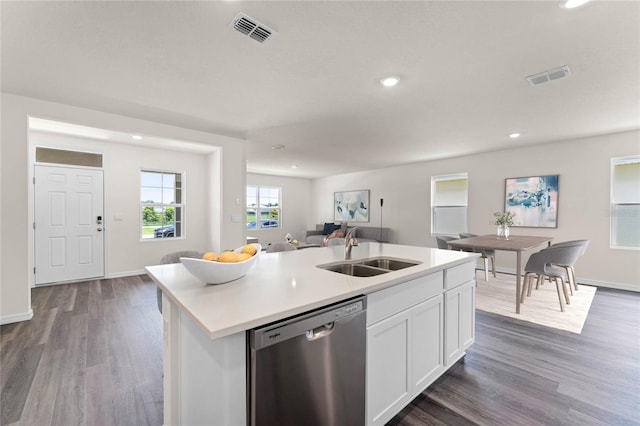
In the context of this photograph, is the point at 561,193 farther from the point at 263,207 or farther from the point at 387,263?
the point at 263,207

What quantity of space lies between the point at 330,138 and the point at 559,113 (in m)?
2.99

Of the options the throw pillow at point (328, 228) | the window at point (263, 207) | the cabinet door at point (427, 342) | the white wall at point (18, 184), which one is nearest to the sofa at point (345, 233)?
the throw pillow at point (328, 228)

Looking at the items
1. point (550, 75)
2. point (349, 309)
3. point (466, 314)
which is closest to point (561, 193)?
point (550, 75)

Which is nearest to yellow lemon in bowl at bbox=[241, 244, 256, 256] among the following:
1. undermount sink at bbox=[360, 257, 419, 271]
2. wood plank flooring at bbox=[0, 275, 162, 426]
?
undermount sink at bbox=[360, 257, 419, 271]

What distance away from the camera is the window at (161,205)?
5305mm

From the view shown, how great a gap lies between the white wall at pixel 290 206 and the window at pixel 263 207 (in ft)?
0.54

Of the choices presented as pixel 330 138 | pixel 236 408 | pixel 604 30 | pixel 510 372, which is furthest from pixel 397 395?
pixel 330 138

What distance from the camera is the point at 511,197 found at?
5.18m

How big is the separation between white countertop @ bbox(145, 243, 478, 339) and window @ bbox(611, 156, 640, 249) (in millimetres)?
4285

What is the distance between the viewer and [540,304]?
353cm

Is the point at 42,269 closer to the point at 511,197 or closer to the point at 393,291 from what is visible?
the point at 393,291

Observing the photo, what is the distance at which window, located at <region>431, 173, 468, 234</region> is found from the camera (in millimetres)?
5996

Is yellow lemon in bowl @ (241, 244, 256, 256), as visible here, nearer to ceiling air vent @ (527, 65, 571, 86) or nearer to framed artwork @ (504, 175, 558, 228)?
ceiling air vent @ (527, 65, 571, 86)

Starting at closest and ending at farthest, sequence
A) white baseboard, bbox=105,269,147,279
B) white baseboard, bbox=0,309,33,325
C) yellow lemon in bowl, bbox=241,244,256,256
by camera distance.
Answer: yellow lemon in bowl, bbox=241,244,256,256
white baseboard, bbox=0,309,33,325
white baseboard, bbox=105,269,147,279
